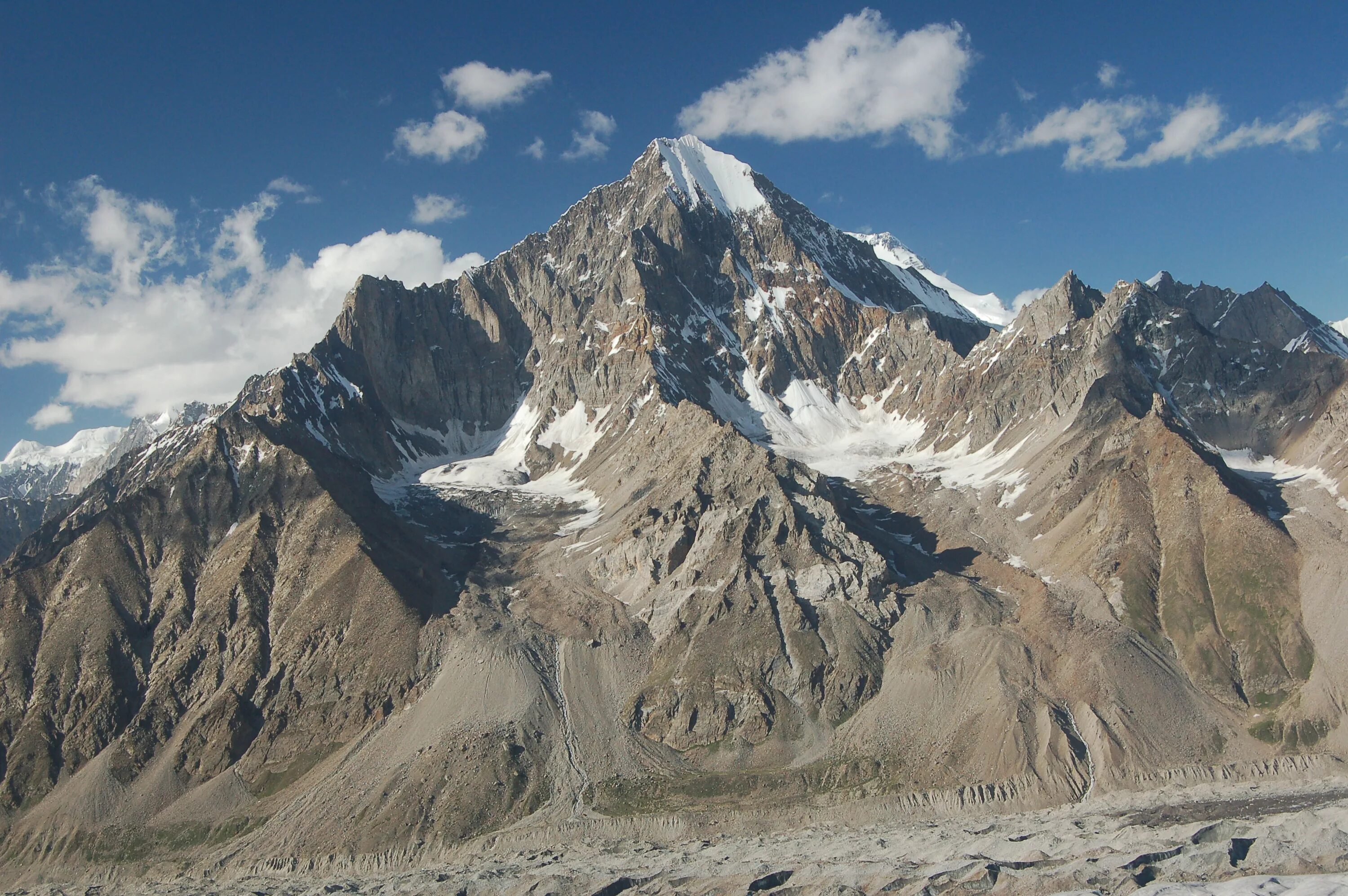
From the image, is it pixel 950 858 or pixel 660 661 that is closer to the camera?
pixel 950 858

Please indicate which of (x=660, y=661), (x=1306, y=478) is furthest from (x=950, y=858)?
(x=1306, y=478)

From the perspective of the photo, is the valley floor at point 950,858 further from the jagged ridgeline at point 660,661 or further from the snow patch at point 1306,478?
the snow patch at point 1306,478

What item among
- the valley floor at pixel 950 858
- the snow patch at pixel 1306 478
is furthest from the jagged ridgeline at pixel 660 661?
the valley floor at pixel 950 858

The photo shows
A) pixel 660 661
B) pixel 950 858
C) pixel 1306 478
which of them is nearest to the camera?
pixel 950 858

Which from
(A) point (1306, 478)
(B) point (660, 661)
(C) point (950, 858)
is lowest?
(C) point (950, 858)

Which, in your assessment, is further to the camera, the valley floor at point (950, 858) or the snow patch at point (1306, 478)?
the snow patch at point (1306, 478)

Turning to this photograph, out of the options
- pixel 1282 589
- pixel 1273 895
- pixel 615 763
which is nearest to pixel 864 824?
pixel 615 763

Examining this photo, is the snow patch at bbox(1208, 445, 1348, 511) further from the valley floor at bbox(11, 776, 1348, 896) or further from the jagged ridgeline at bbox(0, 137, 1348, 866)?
the valley floor at bbox(11, 776, 1348, 896)

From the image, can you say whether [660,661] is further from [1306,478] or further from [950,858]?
[1306,478]

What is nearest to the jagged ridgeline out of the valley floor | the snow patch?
the snow patch

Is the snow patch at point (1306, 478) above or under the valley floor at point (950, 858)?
above
